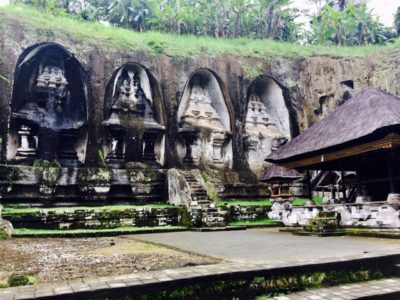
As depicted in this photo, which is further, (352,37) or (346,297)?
(352,37)

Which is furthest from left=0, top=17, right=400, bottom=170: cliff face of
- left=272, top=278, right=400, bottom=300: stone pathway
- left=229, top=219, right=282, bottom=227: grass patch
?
left=272, top=278, right=400, bottom=300: stone pathway

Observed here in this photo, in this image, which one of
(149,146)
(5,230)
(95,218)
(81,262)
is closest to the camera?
(81,262)

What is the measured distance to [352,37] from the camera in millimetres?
30188

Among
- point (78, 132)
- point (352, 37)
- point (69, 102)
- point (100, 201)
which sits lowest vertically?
point (100, 201)

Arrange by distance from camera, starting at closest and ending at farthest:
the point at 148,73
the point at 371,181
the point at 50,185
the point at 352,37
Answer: the point at 371,181 → the point at 50,185 → the point at 148,73 → the point at 352,37

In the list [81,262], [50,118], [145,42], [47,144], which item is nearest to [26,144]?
[47,144]

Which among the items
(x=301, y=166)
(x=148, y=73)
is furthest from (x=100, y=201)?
(x=301, y=166)

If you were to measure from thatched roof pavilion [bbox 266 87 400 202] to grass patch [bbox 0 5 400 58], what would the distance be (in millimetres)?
9595

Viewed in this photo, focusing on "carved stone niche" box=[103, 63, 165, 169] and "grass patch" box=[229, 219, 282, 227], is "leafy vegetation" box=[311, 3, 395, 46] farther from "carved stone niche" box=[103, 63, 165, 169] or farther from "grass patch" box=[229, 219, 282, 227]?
"grass patch" box=[229, 219, 282, 227]

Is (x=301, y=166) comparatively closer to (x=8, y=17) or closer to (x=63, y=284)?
(x=63, y=284)

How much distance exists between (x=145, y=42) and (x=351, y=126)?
12.6 meters

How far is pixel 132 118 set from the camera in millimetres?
17891

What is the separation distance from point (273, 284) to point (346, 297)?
2.39ft

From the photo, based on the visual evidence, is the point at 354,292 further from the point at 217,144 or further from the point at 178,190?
the point at 217,144
